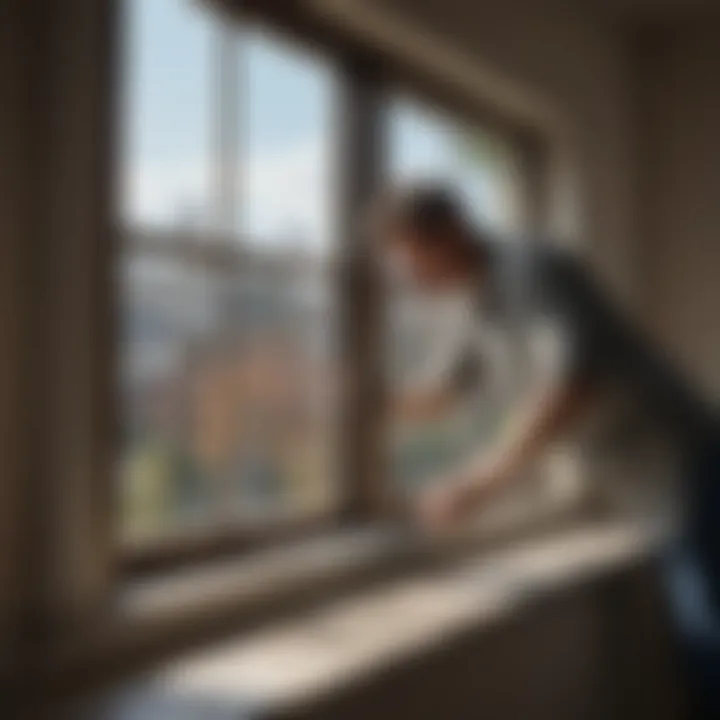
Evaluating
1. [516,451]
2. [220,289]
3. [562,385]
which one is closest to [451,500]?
[516,451]

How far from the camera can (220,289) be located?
6.21 ft

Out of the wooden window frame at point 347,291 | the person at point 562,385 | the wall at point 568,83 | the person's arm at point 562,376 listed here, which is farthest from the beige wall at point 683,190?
the person's arm at point 562,376

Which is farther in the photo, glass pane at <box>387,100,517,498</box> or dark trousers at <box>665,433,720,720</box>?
glass pane at <box>387,100,517,498</box>

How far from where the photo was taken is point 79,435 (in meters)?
1.48

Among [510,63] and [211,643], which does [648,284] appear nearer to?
[510,63]

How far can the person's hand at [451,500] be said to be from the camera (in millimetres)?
2158

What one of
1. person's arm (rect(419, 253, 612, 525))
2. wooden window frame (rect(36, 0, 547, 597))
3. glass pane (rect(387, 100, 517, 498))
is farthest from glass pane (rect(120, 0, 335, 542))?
person's arm (rect(419, 253, 612, 525))

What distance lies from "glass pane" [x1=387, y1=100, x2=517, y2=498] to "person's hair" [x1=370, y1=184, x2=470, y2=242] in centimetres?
11

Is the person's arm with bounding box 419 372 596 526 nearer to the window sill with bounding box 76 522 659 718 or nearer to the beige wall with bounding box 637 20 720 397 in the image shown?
the window sill with bounding box 76 522 659 718

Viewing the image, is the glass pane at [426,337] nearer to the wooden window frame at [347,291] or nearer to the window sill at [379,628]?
the wooden window frame at [347,291]

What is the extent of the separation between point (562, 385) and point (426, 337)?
1.13 ft

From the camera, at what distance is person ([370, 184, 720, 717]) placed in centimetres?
210

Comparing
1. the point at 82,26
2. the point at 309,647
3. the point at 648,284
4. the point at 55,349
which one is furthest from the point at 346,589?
the point at 648,284

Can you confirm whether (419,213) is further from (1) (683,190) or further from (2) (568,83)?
(1) (683,190)
